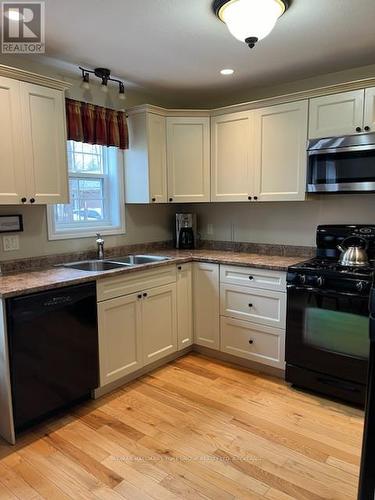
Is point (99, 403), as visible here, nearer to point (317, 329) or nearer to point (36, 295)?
point (36, 295)

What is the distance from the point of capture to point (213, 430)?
7.30 ft

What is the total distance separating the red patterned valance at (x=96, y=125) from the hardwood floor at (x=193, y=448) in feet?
6.67

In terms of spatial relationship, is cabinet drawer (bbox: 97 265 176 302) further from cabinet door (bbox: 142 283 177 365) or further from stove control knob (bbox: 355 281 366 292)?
stove control knob (bbox: 355 281 366 292)

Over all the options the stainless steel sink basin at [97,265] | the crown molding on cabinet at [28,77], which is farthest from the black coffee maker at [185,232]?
the crown molding on cabinet at [28,77]

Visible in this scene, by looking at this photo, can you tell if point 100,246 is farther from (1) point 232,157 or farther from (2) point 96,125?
(1) point 232,157

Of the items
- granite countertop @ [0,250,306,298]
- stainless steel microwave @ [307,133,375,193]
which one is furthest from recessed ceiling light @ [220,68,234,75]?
granite countertop @ [0,250,306,298]

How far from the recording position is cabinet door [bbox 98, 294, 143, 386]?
100 inches

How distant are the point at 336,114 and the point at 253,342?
190 cm

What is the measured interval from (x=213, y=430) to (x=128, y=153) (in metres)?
2.45

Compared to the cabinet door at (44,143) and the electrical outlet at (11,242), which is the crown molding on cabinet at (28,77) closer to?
the cabinet door at (44,143)

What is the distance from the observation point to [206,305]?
10.6 ft

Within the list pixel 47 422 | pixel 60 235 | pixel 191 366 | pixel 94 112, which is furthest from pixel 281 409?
pixel 94 112

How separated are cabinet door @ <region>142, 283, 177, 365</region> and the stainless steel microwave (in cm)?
146

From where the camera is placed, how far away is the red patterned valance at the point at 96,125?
2.83 meters
